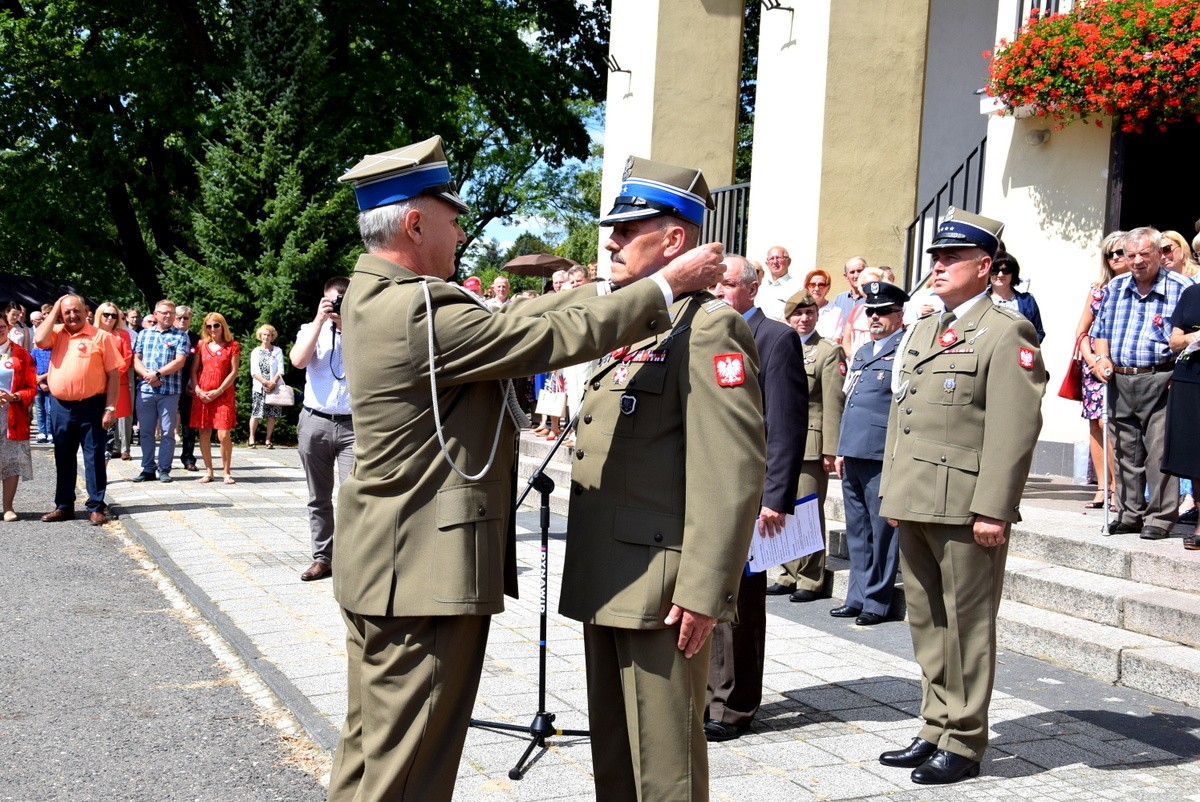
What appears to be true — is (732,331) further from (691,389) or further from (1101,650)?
(1101,650)

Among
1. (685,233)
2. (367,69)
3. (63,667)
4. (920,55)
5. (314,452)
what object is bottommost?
(63,667)

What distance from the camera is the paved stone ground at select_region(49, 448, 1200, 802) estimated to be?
461 cm

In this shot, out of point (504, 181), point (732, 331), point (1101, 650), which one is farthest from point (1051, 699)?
point (504, 181)

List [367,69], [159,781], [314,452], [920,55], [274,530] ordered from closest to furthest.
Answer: [159,781]
[314,452]
[274,530]
[920,55]
[367,69]

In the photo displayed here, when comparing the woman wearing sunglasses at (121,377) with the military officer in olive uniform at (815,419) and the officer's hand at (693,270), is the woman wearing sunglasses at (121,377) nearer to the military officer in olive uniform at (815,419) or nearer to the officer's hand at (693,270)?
the military officer in olive uniform at (815,419)

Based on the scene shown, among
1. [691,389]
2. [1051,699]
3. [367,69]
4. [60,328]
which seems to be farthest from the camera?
[367,69]

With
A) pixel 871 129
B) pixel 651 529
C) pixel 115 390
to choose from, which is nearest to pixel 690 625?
pixel 651 529

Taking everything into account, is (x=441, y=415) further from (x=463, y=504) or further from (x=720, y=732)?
(x=720, y=732)

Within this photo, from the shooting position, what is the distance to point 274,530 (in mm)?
Result: 10672

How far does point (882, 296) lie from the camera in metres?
7.84

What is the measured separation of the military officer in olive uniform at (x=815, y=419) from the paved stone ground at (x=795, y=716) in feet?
2.62

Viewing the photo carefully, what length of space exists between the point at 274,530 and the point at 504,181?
1455 inches

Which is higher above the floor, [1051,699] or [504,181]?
[504,181]

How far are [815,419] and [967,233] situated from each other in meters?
3.51
